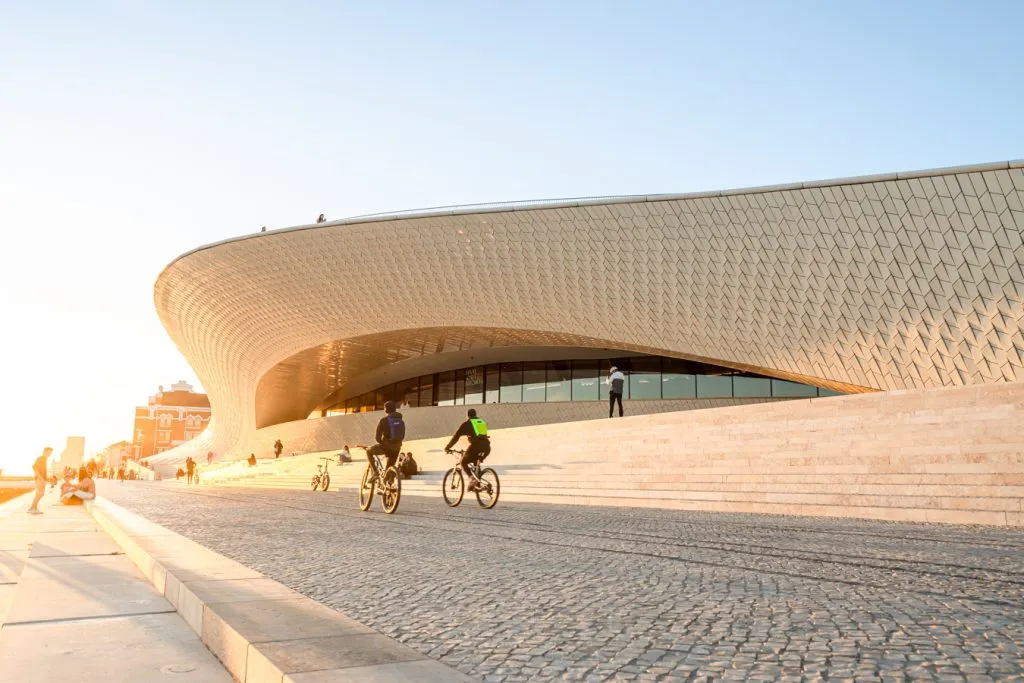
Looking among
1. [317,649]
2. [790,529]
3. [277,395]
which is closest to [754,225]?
[790,529]

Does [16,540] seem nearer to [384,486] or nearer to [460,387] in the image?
[384,486]

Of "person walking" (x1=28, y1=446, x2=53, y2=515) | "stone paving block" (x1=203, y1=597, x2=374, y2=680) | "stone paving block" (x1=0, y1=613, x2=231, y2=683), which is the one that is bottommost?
"stone paving block" (x1=0, y1=613, x2=231, y2=683)

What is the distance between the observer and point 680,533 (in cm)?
681

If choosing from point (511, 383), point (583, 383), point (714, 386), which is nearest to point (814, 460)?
point (714, 386)

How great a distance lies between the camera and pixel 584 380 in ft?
109

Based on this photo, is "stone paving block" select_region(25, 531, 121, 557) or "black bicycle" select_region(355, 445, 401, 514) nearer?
"stone paving block" select_region(25, 531, 121, 557)

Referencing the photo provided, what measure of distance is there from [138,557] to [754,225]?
70.6ft

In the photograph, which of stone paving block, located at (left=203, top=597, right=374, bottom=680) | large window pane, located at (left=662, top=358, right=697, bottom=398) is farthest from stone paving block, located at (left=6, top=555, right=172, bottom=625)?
large window pane, located at (left=662, top=358, right=697, bottom=398)

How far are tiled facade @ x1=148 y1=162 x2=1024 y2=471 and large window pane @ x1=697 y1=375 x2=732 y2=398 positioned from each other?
78.9 inches

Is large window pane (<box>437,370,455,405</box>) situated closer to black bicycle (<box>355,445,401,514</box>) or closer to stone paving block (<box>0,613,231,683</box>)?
black bicycle (<box>355,445,401,514</box>)

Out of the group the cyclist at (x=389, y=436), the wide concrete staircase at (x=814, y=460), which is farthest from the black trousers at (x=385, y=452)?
the wide concrete staircase at (x=814, y=460)

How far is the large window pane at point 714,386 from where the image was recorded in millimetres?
28969

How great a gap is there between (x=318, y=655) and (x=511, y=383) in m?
33.6

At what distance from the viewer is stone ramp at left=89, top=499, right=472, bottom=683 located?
2.04 m
